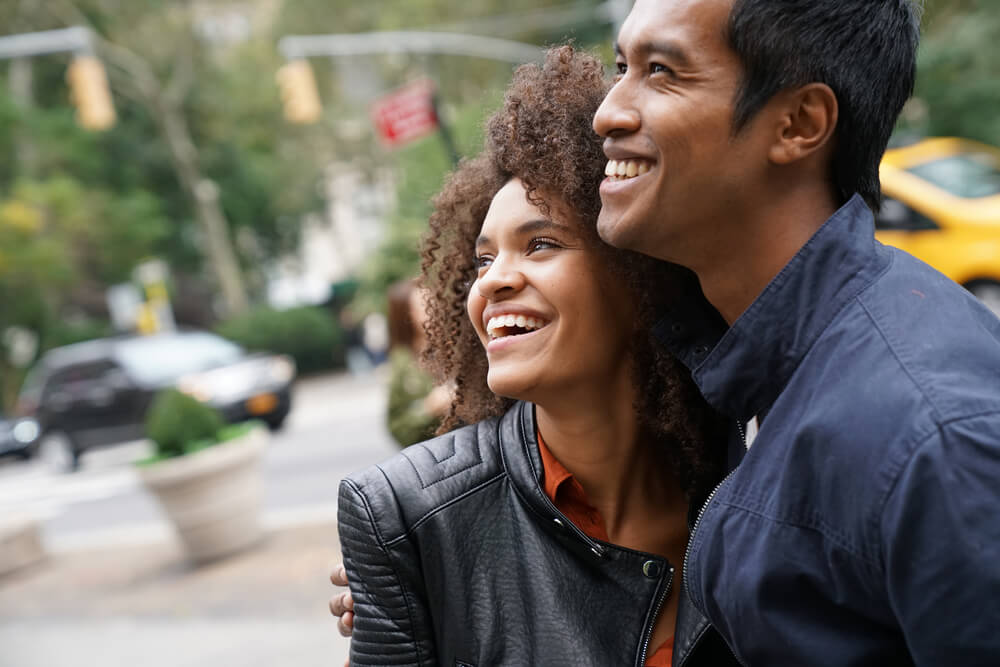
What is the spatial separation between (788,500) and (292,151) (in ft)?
125

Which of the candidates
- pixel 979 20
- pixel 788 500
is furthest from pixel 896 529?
pixel 979 20

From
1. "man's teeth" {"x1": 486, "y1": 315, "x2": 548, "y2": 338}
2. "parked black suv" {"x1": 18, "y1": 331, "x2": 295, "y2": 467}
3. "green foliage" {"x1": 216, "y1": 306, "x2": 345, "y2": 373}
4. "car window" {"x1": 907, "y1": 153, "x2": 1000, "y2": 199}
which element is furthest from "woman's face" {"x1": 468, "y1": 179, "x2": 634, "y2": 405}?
"green foliage" {"x1": 216, "y1": 306, "x2": 345, "y2": 373}

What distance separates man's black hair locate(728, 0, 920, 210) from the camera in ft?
4.76

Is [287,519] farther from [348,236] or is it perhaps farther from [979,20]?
[348,236]

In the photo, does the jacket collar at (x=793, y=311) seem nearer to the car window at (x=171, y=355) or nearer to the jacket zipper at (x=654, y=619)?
the jacket zipper at (x=654, y=619)

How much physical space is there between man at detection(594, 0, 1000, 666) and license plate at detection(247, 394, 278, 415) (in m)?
14.2

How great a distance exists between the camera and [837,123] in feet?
4.99

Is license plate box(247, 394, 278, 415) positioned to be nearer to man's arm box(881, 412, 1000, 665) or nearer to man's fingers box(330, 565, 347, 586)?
man's fingers box(330, 565, 347, 586)

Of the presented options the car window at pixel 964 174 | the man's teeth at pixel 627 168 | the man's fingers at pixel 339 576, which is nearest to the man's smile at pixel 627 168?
the man's teeth at pixel 627 168

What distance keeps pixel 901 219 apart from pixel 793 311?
970cm

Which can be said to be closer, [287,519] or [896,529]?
[896,529]

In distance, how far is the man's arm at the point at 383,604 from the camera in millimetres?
1851

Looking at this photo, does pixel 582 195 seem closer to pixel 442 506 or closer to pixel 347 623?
pixel 442 506

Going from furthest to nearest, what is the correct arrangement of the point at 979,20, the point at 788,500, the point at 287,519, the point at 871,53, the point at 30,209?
the point at 30,209
the point at 979,20
the point at 287,519
the point at 871,53
the point at 788,500
